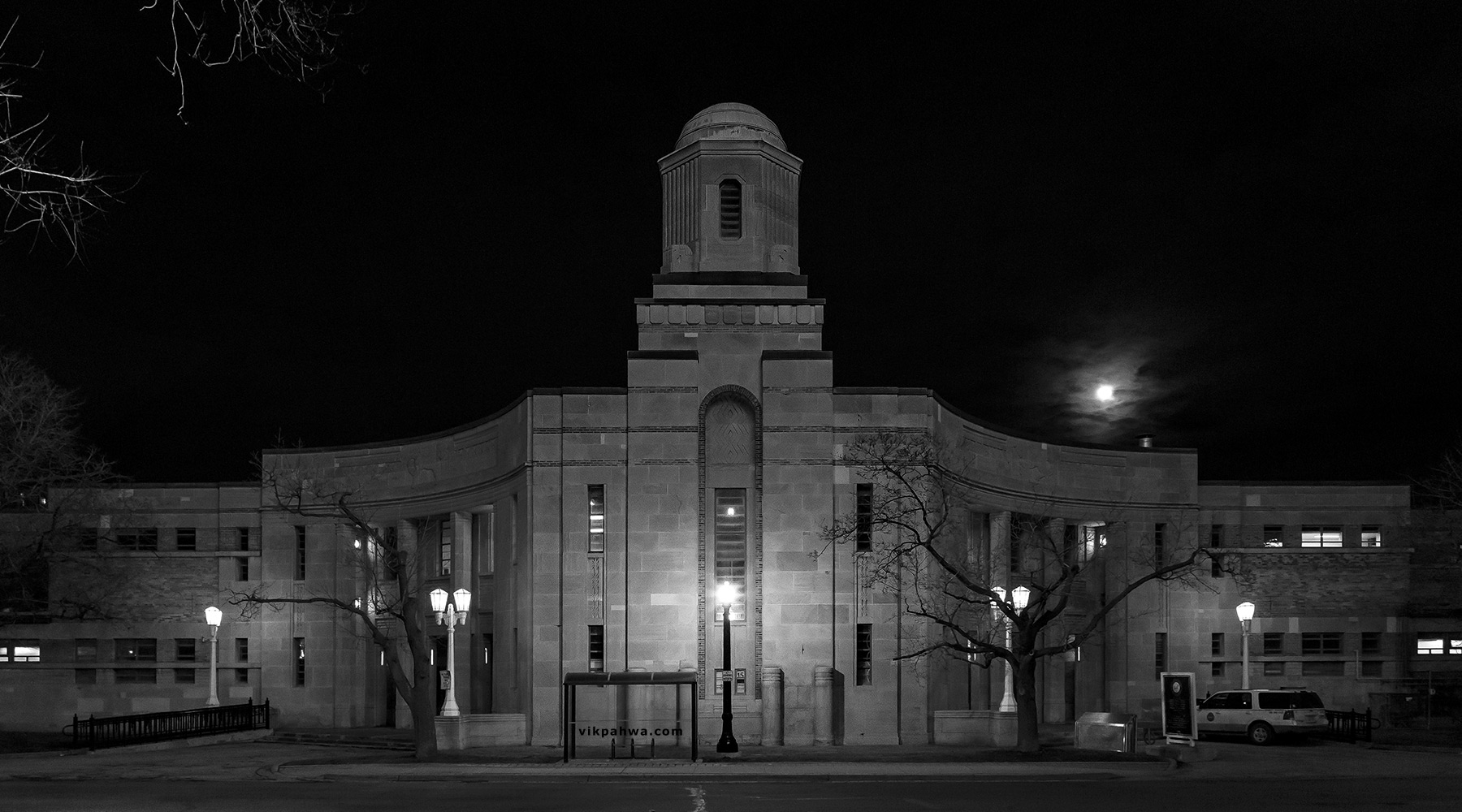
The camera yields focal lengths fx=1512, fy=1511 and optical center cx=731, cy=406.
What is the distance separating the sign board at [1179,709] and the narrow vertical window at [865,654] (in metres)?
8.68

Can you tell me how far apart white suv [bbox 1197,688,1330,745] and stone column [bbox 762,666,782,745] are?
14.3 m

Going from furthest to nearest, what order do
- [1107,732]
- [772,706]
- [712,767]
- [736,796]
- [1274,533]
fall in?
1. [1274,533]
2. [772,706]
3. [1107,732]
4. [712,767]
5. [736,796]

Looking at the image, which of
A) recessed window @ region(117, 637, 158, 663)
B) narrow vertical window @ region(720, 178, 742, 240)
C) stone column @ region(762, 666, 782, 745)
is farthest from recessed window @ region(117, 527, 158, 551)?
stone column @ region(762, 666, 782, 745)

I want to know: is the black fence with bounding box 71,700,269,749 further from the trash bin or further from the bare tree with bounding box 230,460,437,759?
the trash bin

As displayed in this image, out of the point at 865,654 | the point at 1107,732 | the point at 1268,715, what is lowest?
A: the point at 1268,715

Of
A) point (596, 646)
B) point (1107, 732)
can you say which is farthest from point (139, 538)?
point (1107, 732)

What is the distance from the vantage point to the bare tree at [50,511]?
4362 cm

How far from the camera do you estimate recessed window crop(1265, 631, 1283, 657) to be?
59250mm

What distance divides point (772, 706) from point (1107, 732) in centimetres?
949

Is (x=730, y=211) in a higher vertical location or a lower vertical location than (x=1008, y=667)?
higher

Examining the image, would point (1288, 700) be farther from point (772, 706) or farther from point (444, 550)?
point (444, 550)

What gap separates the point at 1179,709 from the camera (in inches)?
1503

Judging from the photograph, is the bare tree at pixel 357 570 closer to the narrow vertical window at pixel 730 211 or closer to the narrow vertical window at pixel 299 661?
the narrow vertical window at pixel 299 661

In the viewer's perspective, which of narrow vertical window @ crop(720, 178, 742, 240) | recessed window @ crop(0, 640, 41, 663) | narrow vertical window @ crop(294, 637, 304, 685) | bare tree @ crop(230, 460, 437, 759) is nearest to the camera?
narrow vertical window @ crop(720, 178, 742, 240)
